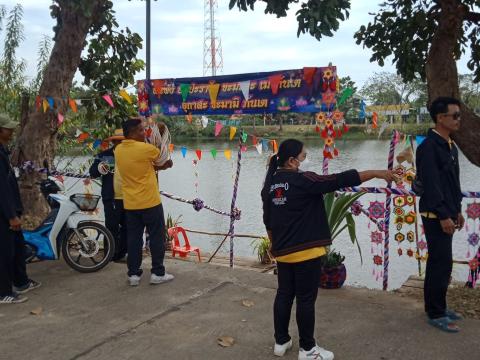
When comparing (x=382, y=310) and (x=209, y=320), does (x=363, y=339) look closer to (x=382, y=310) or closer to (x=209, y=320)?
(x=382, y=310)

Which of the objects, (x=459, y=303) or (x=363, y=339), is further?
(x=459, y=303)

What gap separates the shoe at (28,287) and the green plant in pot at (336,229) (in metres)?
2.73

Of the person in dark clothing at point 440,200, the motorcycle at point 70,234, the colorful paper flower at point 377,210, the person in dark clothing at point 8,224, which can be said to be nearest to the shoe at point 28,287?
the person in dark clothing at point 8,224

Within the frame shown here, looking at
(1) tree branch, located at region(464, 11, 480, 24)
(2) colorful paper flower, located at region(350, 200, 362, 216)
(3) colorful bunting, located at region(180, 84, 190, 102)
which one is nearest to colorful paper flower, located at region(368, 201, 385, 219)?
(2) colorful paper flower, located at region(350, 200, 362, 216)

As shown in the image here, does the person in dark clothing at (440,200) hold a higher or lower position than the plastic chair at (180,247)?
higher

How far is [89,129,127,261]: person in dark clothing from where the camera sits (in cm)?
563

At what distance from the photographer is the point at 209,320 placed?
4.03 metres

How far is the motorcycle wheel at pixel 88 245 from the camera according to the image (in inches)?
213

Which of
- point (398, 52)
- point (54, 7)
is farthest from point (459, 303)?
point (54, 7)

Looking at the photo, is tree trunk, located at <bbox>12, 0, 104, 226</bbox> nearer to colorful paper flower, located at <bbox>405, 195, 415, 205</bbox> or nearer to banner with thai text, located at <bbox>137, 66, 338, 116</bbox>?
banner with thai text, located at <bbox>137, 66, 338, 116</bbox>

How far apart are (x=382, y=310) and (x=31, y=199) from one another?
4894 mm

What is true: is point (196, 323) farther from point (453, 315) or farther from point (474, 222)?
point (474, 222)

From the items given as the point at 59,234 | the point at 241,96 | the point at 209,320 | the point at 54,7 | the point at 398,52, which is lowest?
the point at 209,320

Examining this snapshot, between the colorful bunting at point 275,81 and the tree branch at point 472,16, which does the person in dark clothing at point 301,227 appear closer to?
the colorful bunting at point 275,81
